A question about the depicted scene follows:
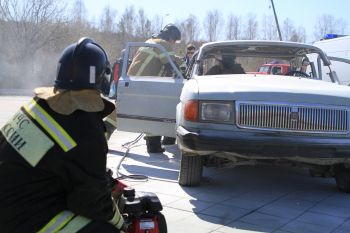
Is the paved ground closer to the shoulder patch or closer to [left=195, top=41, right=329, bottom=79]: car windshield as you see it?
[left=195, top=41, right=329, bottom=79]: car windshield

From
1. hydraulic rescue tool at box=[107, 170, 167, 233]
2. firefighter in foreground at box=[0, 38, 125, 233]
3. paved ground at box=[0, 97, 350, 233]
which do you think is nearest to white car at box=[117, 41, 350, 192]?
paved ground at box=[0, 97, 350, 233]

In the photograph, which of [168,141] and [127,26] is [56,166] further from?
[127,26]

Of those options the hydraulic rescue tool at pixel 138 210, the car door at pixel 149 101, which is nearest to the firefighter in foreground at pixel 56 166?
the hydraulic rescue tool at pixel 138 210

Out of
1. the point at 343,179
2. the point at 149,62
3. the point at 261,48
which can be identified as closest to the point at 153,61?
the point at 149,62

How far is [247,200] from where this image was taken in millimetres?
5277

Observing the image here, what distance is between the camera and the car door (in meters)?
6.86

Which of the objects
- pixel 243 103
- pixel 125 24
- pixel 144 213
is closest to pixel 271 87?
pixel 243 103

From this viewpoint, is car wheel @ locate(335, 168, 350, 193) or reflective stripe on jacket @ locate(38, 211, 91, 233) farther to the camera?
car wheel @ locate(335, 168, 350, 193)

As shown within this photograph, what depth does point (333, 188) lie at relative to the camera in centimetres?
600

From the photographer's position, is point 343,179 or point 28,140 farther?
point 343,179

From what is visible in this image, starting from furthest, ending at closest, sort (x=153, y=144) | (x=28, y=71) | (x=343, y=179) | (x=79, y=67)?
1. (x=28, y=71)
2. (x=153, y=144)
3. (x=343, y=179)
4. (x=79, y=67)

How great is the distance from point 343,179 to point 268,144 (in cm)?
146

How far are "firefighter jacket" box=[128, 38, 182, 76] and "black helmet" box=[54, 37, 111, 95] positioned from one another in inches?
197

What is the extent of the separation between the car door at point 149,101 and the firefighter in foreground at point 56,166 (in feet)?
15.0
